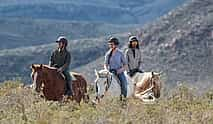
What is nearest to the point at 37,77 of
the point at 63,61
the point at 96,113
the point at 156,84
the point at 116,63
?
the point at 63,61

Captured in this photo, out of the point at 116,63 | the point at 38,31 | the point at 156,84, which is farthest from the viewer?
the point at 38,31

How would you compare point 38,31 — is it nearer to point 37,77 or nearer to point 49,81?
point 49,81

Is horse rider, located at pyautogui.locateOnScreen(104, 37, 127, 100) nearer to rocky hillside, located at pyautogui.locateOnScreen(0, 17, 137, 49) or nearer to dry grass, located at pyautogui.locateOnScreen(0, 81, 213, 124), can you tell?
dry grass, located at pyautogui.locateOnScreen(0, 81, 213, 124)

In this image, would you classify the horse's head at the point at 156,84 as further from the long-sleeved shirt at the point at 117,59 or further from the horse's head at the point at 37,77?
the horse's head at the point at 37,77

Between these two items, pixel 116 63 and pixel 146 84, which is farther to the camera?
pixel 146 84

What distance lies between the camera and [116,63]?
65.0ft

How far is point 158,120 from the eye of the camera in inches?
541

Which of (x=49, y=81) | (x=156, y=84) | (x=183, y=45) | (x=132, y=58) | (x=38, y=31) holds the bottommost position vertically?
(x=38, y=31)

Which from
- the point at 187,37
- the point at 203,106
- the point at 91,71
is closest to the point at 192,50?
the point at 187,37

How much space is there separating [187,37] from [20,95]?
4895 cm

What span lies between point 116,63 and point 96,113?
612cm

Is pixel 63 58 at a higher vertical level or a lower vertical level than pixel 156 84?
higher

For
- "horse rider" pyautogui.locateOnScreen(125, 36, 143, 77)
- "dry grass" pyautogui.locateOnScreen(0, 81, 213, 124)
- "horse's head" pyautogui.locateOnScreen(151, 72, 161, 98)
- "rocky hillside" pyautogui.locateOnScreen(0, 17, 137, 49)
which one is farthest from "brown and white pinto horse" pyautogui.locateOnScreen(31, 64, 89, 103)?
"rocky hillside" pyautogui.locateOnScreen(0, 17, 137, 49)

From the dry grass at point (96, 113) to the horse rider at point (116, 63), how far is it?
3307 millimetres
